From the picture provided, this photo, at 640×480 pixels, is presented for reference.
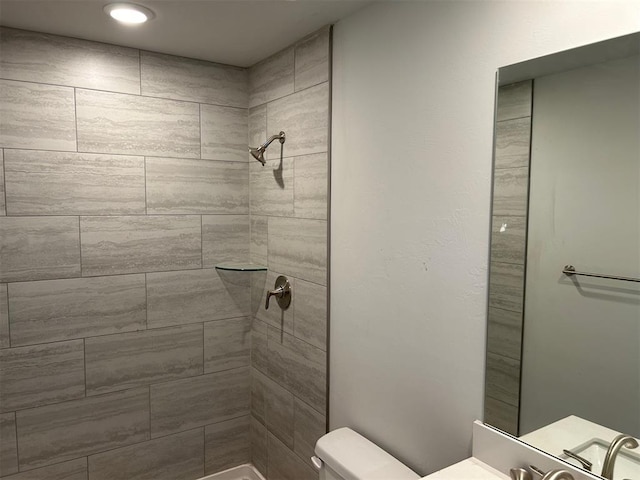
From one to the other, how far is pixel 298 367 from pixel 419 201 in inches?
40.7

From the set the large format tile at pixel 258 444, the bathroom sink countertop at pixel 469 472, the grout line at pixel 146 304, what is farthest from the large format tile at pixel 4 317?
the bathroom sink countertop at pixel 469 472

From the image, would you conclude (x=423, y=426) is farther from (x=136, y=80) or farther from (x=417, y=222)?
(x=136, y=80)

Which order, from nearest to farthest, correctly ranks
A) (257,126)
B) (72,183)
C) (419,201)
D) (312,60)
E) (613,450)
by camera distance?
(613,450) → (419,201) → (312,60) → (72,183) → (257,126)

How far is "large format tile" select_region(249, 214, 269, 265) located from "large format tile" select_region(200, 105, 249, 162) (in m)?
0.34

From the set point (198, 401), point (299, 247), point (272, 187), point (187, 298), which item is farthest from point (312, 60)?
point (198, 401)

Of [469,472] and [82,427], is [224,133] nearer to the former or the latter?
[82,427]

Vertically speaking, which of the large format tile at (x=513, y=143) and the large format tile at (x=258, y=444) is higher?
the large format tile at (x=513, y=143)

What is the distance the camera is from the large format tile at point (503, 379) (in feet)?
3.98

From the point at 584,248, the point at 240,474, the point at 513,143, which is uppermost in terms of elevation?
the point at 513,143

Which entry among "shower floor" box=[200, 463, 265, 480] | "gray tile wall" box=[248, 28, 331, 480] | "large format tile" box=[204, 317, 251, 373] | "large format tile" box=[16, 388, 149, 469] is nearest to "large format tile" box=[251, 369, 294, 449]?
"gray tile wall" box=[248, 28, 331, 480]

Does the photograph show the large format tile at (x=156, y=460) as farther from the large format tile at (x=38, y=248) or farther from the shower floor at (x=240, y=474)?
the large format tile at (x=38, y=248)

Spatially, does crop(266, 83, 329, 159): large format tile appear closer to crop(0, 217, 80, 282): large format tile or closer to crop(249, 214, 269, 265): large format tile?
crop(249, 214, 269, 265): large format tile

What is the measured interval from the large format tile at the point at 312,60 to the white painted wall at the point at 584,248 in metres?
0.93

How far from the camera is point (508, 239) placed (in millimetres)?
1199
